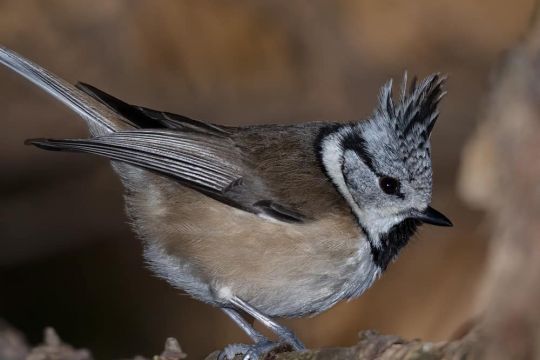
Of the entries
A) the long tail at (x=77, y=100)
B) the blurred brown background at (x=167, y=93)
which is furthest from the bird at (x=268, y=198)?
the blurred brown background at (x=167, y=93)

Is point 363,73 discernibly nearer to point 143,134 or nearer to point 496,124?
point 143,134

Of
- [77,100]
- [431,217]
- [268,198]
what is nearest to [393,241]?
[431,217]

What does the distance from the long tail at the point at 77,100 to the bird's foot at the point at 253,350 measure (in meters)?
0.94

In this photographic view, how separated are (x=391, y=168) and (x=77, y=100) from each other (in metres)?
1.20

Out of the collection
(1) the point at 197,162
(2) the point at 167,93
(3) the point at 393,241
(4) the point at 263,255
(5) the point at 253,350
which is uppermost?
(2) the point at 167,93

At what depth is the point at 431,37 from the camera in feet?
17.5

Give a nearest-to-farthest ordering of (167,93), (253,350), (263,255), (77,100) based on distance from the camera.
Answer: (253,350) < (263,255) < (77,100) < (167,93)

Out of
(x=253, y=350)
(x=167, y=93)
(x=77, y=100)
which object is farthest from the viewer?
(x=167, y=93)

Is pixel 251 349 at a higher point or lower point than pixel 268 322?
lower

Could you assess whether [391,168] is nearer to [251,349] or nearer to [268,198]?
[268,198]

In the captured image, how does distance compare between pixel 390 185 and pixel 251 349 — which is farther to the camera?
pixel 390 185

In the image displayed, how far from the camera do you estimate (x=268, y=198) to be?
10.4ft

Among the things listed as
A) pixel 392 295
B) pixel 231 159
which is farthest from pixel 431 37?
pixel 231 159

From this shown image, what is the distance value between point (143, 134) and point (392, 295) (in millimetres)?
2319
